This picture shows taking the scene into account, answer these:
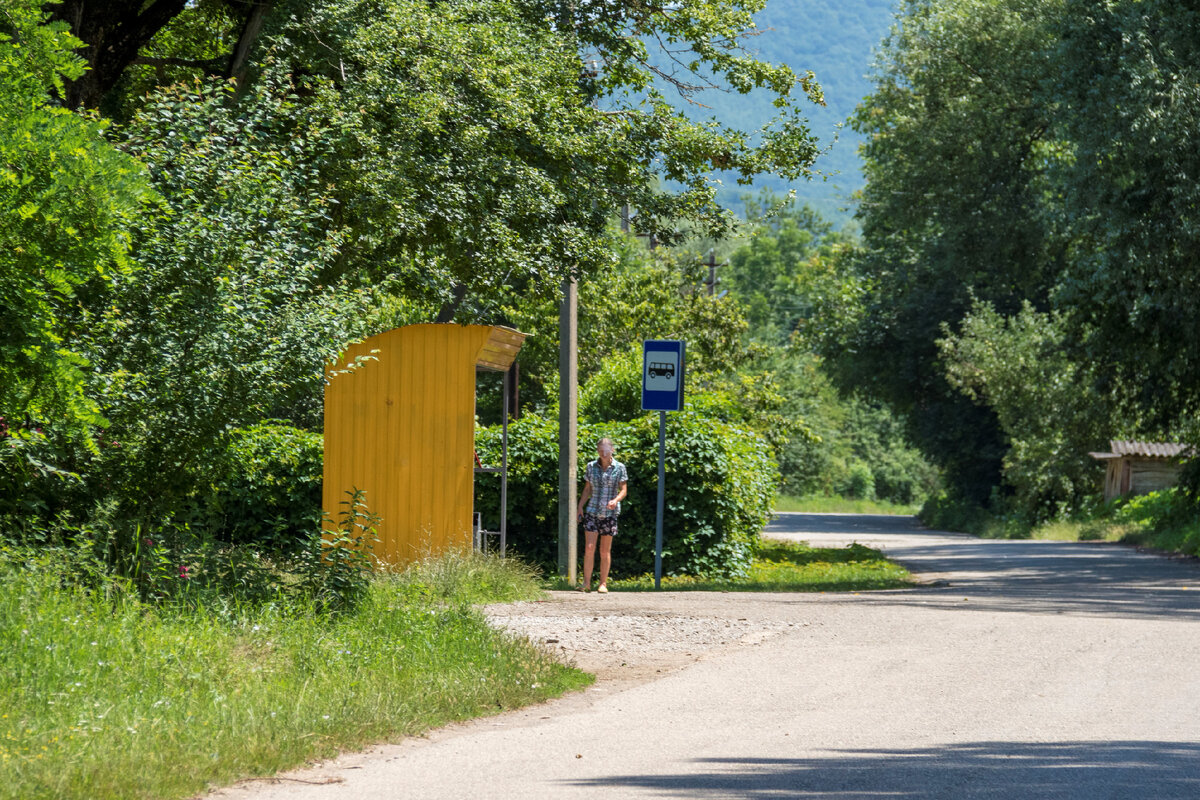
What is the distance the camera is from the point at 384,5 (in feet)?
49.8

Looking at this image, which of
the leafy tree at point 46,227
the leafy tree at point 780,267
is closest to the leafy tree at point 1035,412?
the leafy tree at point 46,227

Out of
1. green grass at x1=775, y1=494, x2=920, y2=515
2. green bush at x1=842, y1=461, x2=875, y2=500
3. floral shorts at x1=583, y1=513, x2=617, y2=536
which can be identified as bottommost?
green grass at x1=775, y1=494, x2=920, y2=515

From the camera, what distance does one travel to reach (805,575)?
21.1 meters

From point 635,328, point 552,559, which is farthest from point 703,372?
point 552,559

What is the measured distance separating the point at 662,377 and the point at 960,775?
10.5 metres

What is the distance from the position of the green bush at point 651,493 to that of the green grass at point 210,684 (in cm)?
869

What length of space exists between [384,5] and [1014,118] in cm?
1806

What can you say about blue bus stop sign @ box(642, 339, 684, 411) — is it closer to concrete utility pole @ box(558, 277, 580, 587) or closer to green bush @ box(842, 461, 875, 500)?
concrete utility pole @ box(558, 277, 580, 587)

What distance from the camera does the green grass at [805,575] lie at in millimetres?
17781

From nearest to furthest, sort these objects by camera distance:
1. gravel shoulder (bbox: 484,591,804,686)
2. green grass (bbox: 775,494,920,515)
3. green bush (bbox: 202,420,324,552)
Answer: gravel shoulder (bbox: 484,591,804,686), green bush (bbox: 202,420,324,552), green grass (bbox: 775,494,920,515)

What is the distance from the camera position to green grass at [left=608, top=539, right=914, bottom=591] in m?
17.8

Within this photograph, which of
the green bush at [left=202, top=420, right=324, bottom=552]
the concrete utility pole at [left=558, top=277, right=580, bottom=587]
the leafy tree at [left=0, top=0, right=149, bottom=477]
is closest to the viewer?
the leafy tree at [left=0, top=0, right=149, bottom=477]

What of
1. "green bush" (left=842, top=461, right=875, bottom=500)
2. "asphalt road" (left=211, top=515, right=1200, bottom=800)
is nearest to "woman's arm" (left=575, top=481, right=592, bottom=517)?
"asphalt road" (left=211, top=515, right=1200, bottom=800)

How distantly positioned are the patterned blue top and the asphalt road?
272 centimetres
